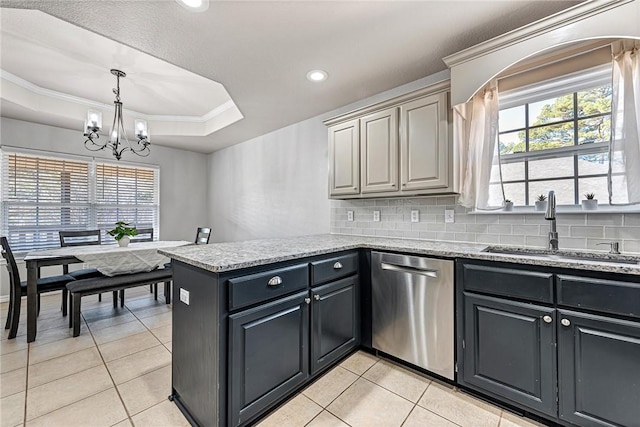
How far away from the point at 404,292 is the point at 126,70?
11.1 feet

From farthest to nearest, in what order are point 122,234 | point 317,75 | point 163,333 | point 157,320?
1. point 122,234
2. point 157,320
3. point 163,333
4. point 317,75

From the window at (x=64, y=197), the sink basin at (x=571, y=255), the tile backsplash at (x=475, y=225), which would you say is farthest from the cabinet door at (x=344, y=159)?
the window at (x=64, y=197)

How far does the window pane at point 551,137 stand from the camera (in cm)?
195

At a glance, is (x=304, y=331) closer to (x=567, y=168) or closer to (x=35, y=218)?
(x=567, y=168)

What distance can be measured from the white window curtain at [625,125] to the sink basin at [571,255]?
321 millimetres

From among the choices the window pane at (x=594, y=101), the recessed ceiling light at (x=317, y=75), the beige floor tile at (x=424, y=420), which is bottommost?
the beige floor tile at (x=424, y=420)

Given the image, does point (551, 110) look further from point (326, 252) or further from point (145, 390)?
point (145, 390)

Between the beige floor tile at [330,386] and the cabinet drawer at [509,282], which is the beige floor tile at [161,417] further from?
the cabinet drawer at [509,282]

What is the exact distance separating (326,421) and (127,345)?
198 cm

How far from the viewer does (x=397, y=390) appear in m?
1.83

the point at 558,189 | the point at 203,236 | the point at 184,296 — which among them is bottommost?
the point at 184,296

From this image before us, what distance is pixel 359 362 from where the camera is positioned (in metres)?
2.19

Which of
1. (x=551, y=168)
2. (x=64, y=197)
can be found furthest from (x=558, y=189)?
(x=64, y=197)

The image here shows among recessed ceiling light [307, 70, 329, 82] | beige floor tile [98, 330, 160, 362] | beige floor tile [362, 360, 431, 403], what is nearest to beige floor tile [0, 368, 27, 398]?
beige floor tile [98, 330, 160, 362]
